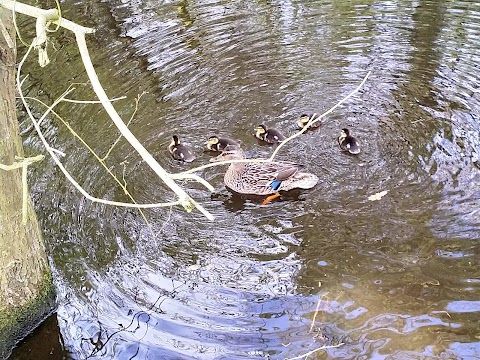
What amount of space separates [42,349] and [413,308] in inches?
108

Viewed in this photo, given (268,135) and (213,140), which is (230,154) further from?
(268,135)

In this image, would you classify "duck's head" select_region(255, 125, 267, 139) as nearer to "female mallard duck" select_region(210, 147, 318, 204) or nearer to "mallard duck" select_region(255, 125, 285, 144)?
"mallard duck" select_region(255, 125, 285, 144)

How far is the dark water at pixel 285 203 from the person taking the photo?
422 centimetres

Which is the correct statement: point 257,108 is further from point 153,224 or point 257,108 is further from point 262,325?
point 262,325

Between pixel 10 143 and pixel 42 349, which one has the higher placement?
pixel 10 143

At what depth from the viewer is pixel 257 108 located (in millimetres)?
6969

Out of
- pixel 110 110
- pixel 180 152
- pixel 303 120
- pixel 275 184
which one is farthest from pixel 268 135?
pixel 110 110

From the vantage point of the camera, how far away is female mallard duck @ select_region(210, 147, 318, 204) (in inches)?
221

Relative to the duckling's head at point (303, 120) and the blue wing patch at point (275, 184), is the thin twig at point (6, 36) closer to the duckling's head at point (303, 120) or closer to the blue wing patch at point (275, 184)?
the blue wing patch at point (275, 184)

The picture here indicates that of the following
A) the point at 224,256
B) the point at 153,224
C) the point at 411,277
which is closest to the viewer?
the point at 411,277

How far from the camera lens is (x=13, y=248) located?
4.05m

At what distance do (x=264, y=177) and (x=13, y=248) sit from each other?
102 inches

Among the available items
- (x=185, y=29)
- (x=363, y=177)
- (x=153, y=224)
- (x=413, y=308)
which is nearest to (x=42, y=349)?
(x=153, y=224)

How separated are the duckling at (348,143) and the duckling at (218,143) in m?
1.11
